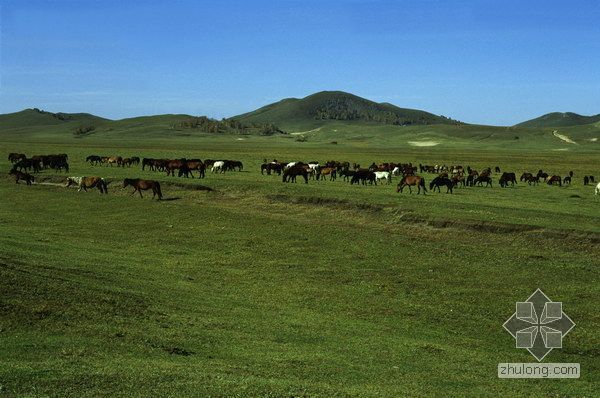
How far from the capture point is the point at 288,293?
1780cm

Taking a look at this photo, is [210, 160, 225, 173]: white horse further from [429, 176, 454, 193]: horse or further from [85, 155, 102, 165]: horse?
[429, 176, 454, 193]: horse

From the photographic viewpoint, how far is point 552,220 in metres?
27.9

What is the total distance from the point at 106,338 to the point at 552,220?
21.3 m

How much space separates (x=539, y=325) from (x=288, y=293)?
6.25 meters

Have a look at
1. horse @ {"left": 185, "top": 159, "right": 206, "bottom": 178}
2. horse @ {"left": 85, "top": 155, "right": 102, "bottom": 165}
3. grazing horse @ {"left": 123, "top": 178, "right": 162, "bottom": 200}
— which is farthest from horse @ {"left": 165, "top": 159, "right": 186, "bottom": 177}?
horse @ {"left": 85, "top": 155, "right": 102, "bottom": 165}

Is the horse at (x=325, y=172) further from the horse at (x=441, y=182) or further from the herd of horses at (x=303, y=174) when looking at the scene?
the horse at (x=441, y=182)

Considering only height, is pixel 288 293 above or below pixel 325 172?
below

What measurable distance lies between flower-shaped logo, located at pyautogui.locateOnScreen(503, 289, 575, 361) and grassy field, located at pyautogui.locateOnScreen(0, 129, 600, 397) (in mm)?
318

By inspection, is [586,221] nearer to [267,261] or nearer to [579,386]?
[267,261]

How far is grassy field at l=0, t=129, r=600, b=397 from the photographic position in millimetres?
10656

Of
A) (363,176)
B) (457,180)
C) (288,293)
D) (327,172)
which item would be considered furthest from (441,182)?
(288,293)

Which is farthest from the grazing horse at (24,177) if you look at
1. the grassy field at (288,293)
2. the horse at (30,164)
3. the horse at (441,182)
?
the horse at (441,182)

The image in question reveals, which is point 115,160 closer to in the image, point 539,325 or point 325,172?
point 325,172

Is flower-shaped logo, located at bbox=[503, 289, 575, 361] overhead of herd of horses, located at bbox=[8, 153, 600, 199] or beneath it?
beneath
